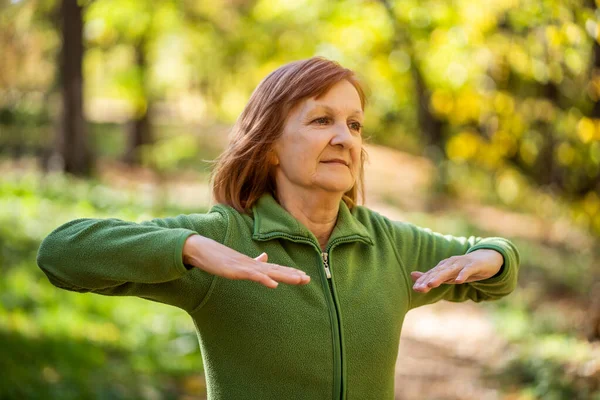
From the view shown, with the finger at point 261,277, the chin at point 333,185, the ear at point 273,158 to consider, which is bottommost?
the finger at point 261,277

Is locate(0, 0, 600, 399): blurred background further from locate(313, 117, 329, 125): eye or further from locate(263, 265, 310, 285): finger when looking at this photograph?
locate(263, 265, 310, 285): finger

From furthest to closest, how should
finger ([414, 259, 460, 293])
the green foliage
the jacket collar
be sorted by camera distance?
the green foliage < the jacket collar < finger ([414, 259, 460, 293])

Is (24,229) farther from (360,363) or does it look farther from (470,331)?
(360,363)

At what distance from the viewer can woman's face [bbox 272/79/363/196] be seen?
2137 mm

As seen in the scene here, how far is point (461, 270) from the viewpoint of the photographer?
2.06m

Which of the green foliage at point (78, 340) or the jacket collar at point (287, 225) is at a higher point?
the jacket collar at point (287, 225)

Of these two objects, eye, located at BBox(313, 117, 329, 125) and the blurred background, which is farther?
the blurred background

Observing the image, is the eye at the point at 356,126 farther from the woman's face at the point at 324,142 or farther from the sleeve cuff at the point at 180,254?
the sleeve cuff at the point at 180,254

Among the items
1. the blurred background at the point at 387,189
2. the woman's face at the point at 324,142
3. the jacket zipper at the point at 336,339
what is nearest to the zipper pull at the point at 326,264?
the jacket zipper at the point at 336,339

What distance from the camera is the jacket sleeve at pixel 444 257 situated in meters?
2.25

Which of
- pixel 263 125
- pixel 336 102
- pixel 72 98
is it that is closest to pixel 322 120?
pixel 336 102

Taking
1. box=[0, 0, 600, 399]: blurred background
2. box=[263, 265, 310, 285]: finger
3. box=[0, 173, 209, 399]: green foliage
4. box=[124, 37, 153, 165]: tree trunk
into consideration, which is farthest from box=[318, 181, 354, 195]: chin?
box=[124, 37, 153, 165]: tree trunk

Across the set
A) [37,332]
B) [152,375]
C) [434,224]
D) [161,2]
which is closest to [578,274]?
[434,224]

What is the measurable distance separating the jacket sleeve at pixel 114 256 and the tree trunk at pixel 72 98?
383 inches
